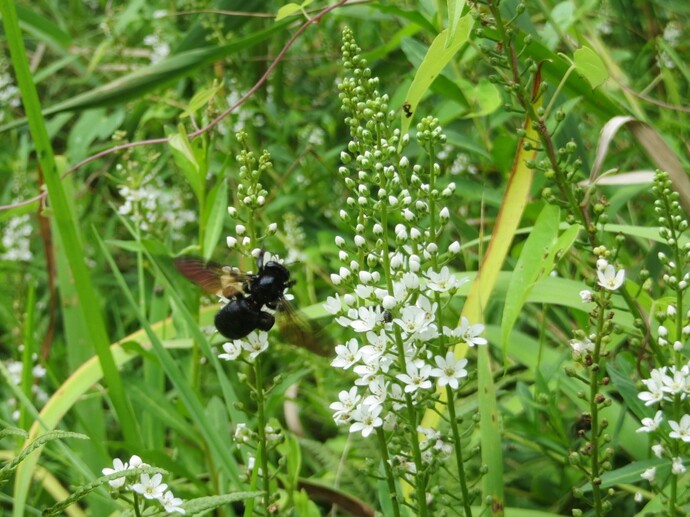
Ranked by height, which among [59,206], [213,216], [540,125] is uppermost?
[540,125]

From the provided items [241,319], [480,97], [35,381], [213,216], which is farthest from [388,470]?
[35,381]

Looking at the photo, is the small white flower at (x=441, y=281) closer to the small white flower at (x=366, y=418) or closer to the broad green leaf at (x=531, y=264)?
the broad green leaf at (x=531, y=264)

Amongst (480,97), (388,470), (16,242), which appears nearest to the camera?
(388,470)

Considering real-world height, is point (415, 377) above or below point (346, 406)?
above

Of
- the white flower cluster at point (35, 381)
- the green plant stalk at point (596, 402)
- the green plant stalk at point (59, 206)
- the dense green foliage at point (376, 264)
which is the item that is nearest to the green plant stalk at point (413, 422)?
the dense green foliage at point (376, 264)

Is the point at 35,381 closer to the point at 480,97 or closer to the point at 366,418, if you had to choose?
the point at 480,97
